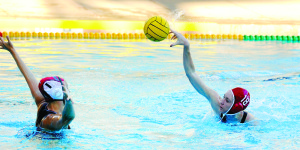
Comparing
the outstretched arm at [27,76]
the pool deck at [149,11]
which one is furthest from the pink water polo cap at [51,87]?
the pool deck at [149,11]

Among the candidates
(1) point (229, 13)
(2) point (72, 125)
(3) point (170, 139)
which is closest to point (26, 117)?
(2) point (72, 125)

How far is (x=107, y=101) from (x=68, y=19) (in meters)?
9.67

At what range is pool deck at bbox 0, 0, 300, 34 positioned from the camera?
1356 cm

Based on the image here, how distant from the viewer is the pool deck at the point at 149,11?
1356cm

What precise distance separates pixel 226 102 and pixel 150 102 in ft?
5.24

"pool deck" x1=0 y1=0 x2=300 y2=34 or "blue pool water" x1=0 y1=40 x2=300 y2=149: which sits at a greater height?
"pool deck" x1=0 y1=0 x2=300 y2=34

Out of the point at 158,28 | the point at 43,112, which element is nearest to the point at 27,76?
the point at 43,112

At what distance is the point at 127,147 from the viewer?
291cm

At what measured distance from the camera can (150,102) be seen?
15.4 feet

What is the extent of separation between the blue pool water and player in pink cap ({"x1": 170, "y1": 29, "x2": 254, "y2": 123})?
0.35ft

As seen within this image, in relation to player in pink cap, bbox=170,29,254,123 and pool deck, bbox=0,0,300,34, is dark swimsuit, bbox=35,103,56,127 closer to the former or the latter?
player in pink cap, bbox=170,29,254,123

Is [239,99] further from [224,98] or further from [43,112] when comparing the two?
[43,112]

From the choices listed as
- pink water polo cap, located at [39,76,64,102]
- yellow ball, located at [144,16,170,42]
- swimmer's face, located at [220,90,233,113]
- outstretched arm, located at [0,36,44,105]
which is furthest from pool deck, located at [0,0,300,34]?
pink water polo cap, located at [39,76,64,102]

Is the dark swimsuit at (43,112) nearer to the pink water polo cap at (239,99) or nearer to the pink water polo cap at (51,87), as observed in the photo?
the pink water polo cap at (51,87)
